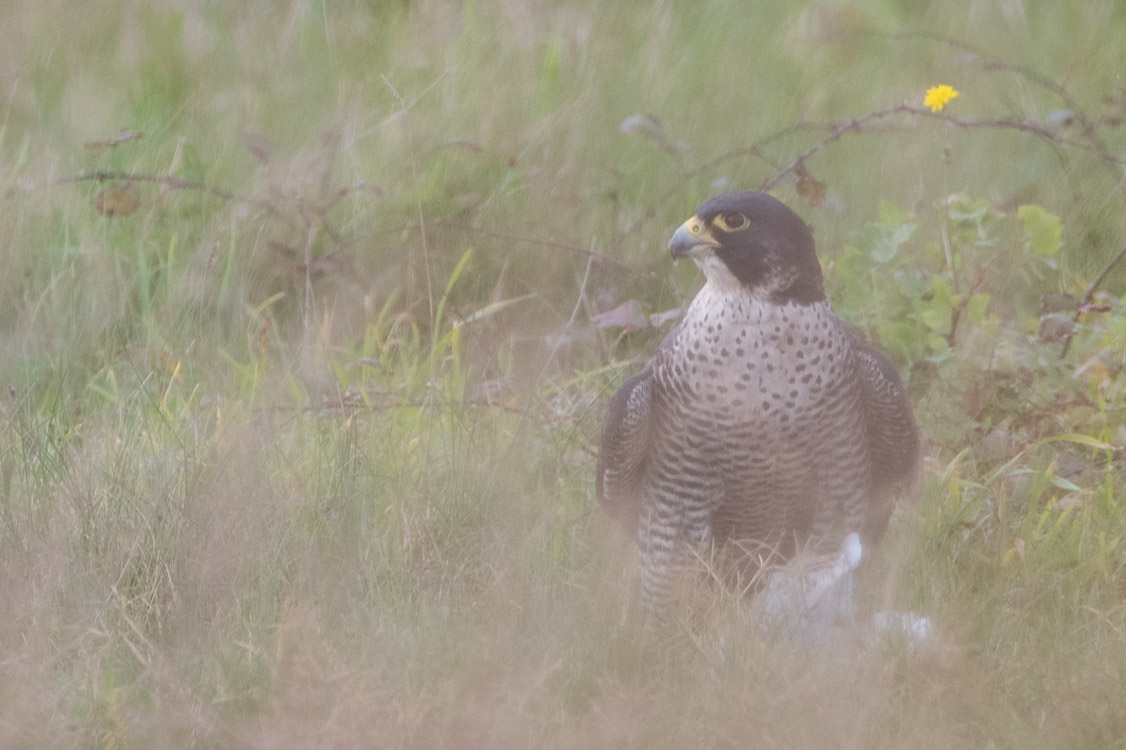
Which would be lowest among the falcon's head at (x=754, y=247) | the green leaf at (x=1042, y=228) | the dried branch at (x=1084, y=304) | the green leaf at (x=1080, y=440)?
the green leaf at (x=1080, y=440)

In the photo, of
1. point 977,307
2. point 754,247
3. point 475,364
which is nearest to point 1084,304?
point 977,307

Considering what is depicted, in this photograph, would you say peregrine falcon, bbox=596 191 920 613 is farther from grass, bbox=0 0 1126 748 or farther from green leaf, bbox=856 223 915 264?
green leaf, bbox=856 223 915 264

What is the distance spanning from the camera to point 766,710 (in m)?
2.54

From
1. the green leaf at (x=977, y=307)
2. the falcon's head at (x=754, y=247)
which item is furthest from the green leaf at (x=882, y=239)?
the falcon's head at (x=754, y=247)

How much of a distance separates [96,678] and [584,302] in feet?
8.05

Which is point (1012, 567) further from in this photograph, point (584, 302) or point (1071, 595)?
point (584, 302)

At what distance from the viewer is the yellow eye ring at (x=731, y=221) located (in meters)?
3.20

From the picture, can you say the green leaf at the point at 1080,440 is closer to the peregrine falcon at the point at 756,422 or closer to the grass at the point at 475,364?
the grass at the point at 475,364

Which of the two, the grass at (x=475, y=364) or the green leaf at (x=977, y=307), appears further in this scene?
the green leaf at (x=977, y=307)

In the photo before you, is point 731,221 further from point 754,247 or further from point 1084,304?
point 1084,304

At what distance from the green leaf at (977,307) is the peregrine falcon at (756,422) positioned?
2.48 feet

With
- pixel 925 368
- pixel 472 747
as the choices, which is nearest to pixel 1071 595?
pixel 925 368

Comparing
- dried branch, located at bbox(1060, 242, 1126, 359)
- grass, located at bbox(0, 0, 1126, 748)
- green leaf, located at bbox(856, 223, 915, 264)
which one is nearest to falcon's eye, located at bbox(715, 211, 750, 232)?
grass, located at bbox(0, 0, 1126, 748)

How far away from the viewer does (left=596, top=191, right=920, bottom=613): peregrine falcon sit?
315cm
